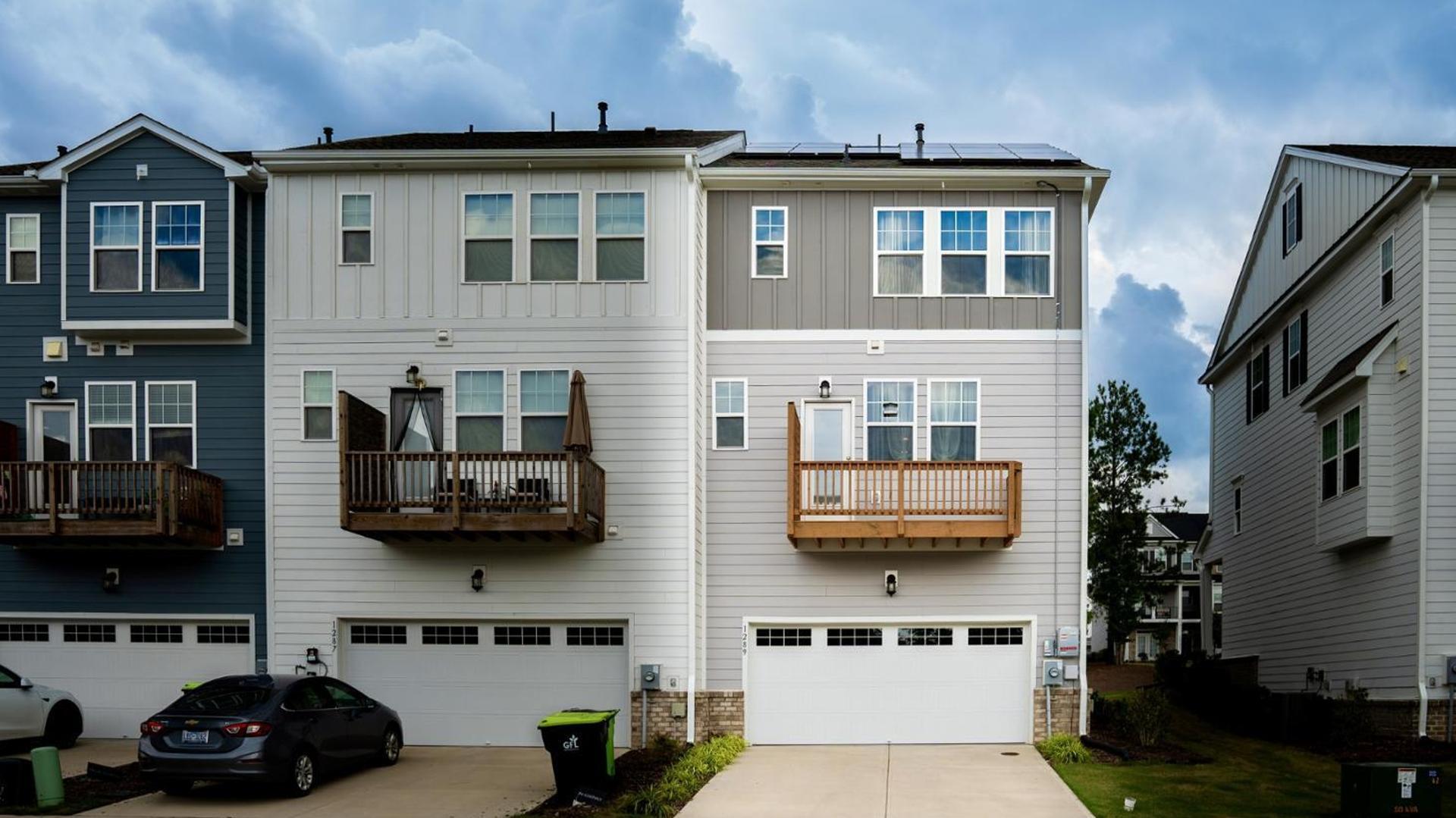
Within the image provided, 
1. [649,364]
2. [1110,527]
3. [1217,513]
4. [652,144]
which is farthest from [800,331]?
[1110,527]

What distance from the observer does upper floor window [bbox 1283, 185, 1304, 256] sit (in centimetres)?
2488

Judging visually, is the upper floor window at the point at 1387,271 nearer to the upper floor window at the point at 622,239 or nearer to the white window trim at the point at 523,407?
the upper floor window at the point at 622,239

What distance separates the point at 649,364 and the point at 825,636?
15.2 feet

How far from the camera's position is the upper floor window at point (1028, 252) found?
20016mm

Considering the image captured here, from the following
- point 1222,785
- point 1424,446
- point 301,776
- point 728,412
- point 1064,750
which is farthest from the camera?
point 728,412

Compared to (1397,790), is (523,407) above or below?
above

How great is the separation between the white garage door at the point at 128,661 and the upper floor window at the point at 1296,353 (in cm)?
1816

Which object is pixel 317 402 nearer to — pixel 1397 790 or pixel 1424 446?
pixel 1397 790

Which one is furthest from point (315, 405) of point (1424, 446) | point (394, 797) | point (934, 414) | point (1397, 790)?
point (1424, 446)

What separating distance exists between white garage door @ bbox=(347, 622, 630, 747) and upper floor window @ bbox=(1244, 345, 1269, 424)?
14.5 m

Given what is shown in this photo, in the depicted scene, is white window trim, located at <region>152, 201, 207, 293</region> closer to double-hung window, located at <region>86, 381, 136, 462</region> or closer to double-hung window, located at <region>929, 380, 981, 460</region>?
double-hung window, located at <region>86, 381, 136, 462</region>

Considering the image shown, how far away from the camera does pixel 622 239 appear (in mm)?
19578

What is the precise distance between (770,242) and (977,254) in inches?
118

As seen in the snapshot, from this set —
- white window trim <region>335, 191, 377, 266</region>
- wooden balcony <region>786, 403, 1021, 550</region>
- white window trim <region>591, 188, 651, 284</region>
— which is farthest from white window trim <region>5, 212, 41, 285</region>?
wooden balcony <region>786, 403, 1021, 550</region>
